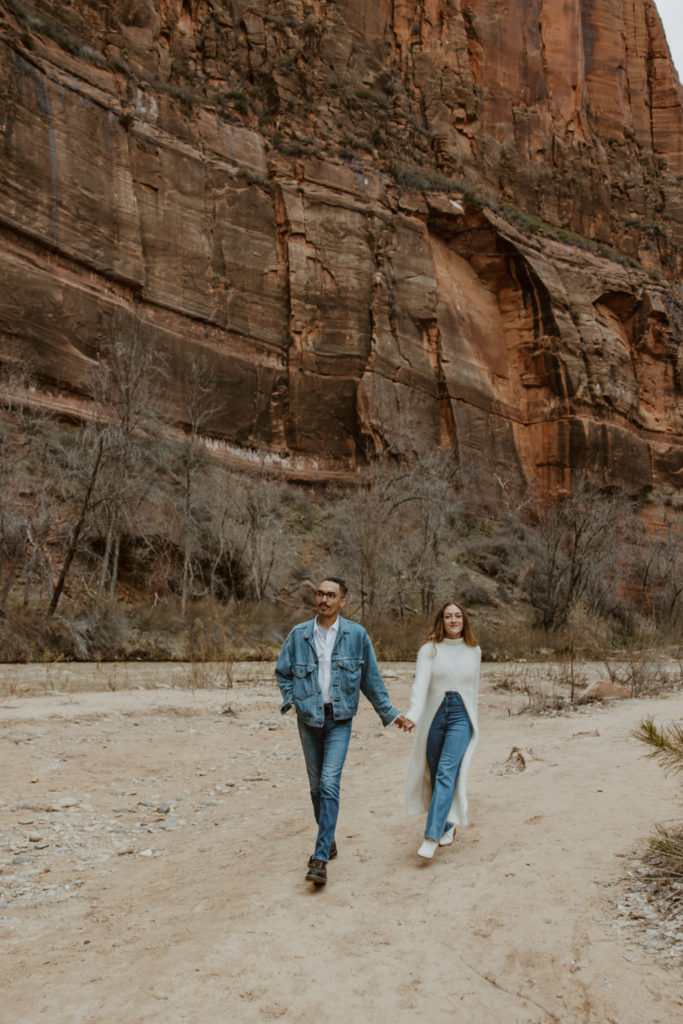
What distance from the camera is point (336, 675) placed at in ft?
14.2

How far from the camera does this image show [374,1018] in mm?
2824

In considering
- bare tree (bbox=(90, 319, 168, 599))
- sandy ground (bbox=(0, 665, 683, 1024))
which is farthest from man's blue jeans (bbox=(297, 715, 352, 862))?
bare tree (bbox=(90, 319, 168, 599))

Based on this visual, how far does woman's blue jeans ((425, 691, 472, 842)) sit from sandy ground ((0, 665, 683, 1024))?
0.26m

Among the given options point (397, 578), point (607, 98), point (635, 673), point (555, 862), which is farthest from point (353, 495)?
point (607, 98)

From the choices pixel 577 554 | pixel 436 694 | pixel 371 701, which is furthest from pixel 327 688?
pixel 577 554

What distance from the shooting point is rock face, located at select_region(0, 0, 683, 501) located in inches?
1056

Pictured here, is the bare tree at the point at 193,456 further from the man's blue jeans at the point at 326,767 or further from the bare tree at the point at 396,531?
the man's blue jeans at the point at 326,767

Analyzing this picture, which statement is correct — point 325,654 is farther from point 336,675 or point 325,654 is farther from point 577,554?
point 577,554

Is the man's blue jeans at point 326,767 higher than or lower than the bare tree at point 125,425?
lower

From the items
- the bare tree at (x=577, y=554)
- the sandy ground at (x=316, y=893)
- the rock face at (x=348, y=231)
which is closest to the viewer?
the sandy ground at (x=316, y=893)

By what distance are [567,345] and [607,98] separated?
21313 mm

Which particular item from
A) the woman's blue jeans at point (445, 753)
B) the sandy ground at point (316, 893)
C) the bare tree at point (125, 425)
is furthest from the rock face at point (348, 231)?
the woman's blue jeans at point (445, 753)

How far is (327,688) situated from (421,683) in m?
0.62

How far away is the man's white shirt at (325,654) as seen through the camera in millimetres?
4320
